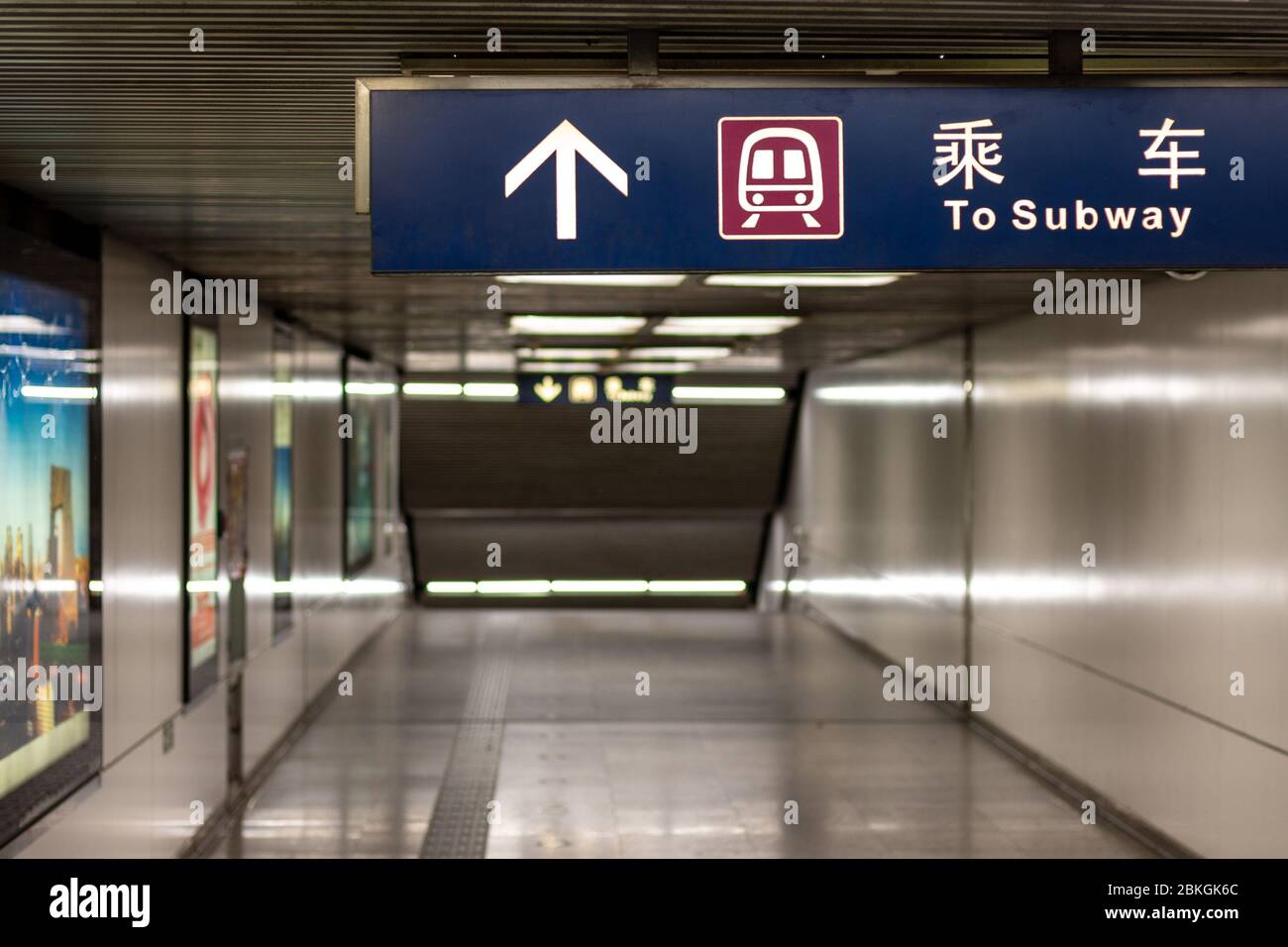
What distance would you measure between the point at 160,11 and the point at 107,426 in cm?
332

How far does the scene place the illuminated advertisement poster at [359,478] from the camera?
541 inches

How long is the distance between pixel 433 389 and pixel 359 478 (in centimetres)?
428

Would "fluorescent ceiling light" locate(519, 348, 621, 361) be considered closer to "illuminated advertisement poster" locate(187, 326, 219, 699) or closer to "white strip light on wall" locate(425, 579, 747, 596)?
"illuminated advertisement poster" locate(187, 326, 219, 699)

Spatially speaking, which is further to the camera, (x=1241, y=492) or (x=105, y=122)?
(x=1241, y=492)

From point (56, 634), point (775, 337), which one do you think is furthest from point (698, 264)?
A: point (775, 337)

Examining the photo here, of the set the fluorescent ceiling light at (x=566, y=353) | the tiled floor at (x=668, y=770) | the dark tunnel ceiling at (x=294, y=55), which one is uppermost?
the fluorescent ceiling light at (x=566, y=353)

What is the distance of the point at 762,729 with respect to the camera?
10.9 m

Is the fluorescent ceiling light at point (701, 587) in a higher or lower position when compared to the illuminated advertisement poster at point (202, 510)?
lower

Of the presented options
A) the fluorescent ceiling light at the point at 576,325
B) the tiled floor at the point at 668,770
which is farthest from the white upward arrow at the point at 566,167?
the fluorescent ceiling light at the point at 576,325

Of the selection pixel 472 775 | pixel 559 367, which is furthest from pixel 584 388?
pixel 472 775

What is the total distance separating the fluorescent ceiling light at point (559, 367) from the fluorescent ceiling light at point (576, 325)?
4.12 metres

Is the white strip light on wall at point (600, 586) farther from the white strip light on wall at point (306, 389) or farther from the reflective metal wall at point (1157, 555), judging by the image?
the reflective metal wall at point (1157, 555)

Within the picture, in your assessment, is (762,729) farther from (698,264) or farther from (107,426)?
(698,264)

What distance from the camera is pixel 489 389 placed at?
1859 cm
